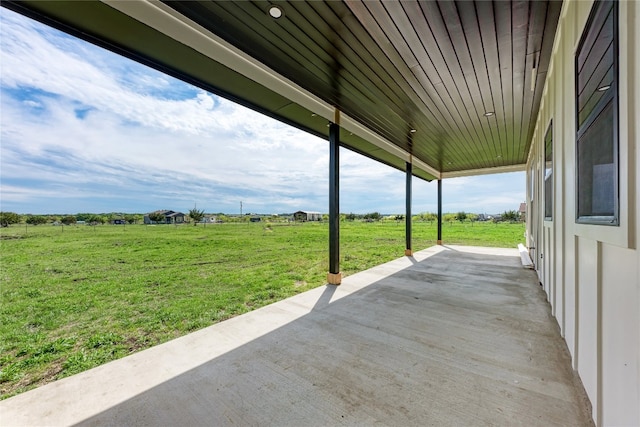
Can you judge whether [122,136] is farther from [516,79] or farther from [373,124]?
[516,79]

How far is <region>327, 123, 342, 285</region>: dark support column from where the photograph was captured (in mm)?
4191

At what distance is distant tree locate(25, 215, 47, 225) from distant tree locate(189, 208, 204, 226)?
24.9 feet

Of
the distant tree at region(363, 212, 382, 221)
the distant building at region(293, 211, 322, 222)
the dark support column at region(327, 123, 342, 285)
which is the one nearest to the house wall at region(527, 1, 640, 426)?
the dark support column at region(327, 123, 342, 285)

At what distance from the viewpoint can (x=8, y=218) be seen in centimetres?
880

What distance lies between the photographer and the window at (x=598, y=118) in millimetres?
1129

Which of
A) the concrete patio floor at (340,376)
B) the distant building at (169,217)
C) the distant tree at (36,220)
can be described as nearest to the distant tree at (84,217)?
the distant tree at (36,220)

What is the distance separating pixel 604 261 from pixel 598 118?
78 centimetres

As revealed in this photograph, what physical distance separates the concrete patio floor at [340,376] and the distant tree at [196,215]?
18254 mm

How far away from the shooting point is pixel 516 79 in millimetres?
3012

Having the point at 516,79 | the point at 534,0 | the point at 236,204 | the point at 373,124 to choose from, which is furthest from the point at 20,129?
the point at 236,204

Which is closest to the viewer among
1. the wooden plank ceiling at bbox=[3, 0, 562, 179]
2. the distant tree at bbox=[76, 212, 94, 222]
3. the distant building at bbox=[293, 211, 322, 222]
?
the wooden plank ceiling at bbox=[3, 0, 562, 179]

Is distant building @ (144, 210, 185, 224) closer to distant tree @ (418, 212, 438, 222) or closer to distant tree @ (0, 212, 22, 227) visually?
distant tree @ (0, 212, 22, 227)

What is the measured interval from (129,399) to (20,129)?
6029mm

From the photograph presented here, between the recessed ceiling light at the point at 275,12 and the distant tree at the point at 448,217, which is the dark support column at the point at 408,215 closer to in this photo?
the recessed ceiling light at the point at 275,12
